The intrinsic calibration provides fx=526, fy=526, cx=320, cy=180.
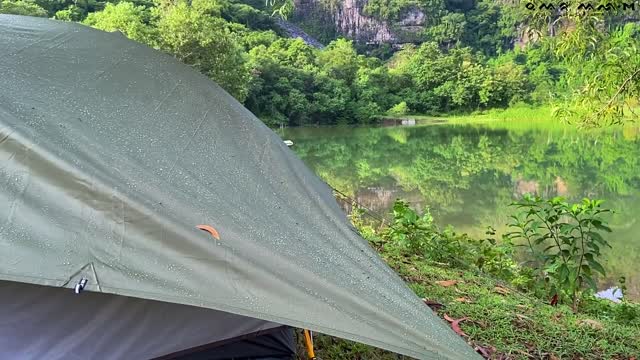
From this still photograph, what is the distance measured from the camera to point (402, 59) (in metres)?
44.9

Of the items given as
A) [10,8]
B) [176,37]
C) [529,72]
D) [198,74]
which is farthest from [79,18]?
[529,72]

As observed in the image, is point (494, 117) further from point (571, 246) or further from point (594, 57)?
point (571, 246)

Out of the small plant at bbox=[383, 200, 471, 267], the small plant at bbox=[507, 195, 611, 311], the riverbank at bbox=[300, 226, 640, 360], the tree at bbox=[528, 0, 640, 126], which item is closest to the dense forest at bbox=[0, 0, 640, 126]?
the tree at bbox=[528, 0, 640, 126]

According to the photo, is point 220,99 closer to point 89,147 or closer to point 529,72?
point 89,147

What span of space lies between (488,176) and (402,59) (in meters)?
35.7

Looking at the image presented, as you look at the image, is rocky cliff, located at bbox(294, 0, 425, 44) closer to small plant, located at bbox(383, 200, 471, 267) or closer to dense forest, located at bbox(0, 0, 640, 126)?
dense forest, located at bbox(0, 0, 640, 126)

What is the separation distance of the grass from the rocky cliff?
2243 inches

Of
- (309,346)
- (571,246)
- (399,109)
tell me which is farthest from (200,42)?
(399,109)

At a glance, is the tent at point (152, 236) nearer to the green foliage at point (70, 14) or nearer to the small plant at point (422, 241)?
the small plant at point (422, 241)

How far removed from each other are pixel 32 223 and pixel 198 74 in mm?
1113

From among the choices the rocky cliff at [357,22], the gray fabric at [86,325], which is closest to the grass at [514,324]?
the gray fabric at [86,325]

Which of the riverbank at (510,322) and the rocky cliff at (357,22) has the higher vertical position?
the riverbank at (510,322)

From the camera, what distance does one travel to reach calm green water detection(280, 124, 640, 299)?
6.84 meters

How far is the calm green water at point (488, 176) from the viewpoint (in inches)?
269
